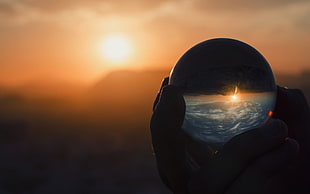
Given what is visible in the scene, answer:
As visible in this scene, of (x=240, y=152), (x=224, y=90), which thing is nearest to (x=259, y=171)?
(x=240, y=152)

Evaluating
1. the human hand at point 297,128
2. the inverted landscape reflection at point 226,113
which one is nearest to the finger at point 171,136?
the inverted landscape reflection at point 226,113

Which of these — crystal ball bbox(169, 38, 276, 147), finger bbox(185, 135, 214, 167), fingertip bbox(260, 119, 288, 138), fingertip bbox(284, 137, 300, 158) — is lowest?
finger bbox(185, 135, 214, 167)

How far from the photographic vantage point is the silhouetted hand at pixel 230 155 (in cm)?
232

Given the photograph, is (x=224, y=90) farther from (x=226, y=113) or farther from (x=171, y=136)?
(x=171, y=136)

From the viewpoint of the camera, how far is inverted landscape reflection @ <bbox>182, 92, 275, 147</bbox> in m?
2.39

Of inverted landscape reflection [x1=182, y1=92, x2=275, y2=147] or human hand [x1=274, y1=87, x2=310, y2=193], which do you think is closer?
inverted landscape reflection [x1=182, y1=92, x2=275, y2=147]

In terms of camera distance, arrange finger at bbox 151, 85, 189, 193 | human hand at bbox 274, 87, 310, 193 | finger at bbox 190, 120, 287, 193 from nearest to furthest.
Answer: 1. finger at bbox 190, 120, 287, 193
2. finger at bbox 151, 85, 189, 193
3. human hand at bbox 274, 87, 310, 193

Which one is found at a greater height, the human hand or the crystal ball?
the crystal ball

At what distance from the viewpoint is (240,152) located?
2283 millimetres

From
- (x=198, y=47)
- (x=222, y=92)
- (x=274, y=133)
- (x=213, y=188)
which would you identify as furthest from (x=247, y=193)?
(x=198, y=47)

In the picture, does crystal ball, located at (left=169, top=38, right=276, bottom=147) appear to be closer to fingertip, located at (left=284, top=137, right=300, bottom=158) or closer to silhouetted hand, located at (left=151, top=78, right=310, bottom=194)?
silhouetted hand, located at (left=151, top=78, right=310, bottom=194)

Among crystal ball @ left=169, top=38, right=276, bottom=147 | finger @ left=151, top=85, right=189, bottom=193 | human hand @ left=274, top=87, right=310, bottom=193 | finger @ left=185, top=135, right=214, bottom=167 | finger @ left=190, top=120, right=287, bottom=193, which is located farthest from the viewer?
finger @ left=185, top=135, right=214, bottom=167

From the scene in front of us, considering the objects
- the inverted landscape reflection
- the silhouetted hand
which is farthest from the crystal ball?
the silhouetted hand

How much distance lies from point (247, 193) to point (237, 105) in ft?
Result: 2.45
